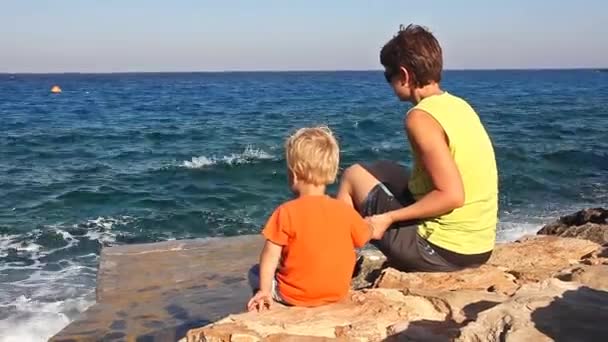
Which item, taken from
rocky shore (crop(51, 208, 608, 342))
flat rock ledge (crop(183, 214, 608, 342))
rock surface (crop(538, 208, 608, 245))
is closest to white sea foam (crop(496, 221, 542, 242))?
rock surface (crop(538, 208, 608, 245))

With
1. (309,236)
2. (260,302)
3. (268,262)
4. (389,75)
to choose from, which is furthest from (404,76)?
(260,302)

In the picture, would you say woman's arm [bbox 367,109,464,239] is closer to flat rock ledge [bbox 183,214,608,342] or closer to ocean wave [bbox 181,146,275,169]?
flat rock ledge [bbox 183,214,608,342]

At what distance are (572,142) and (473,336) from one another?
19141 millimetres

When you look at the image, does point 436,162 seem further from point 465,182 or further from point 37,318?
point 37,318

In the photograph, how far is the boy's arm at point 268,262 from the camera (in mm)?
3105

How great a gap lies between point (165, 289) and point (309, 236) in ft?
6.98

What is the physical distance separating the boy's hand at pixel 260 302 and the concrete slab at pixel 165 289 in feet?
3.06

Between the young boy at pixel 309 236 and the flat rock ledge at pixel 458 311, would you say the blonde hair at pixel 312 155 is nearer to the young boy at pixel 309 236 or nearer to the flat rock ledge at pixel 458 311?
the young boy at pixel 309 236

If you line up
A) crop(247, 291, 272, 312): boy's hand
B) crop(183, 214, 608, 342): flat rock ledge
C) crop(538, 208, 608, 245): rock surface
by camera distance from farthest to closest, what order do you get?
crop(538, 208, 608, 245): rock surface → crop(247, 291, 272, 312): boy's hand → crop(183, 214, 608, 342): flat rock ledge

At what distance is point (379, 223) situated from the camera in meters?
3.48

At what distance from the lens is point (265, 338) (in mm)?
2877

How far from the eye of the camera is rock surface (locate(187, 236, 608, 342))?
8.25ft

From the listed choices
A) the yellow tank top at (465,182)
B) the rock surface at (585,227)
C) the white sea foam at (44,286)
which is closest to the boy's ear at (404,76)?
the yellow tank top at (465,182)

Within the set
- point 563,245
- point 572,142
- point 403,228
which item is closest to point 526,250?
point 563,245
